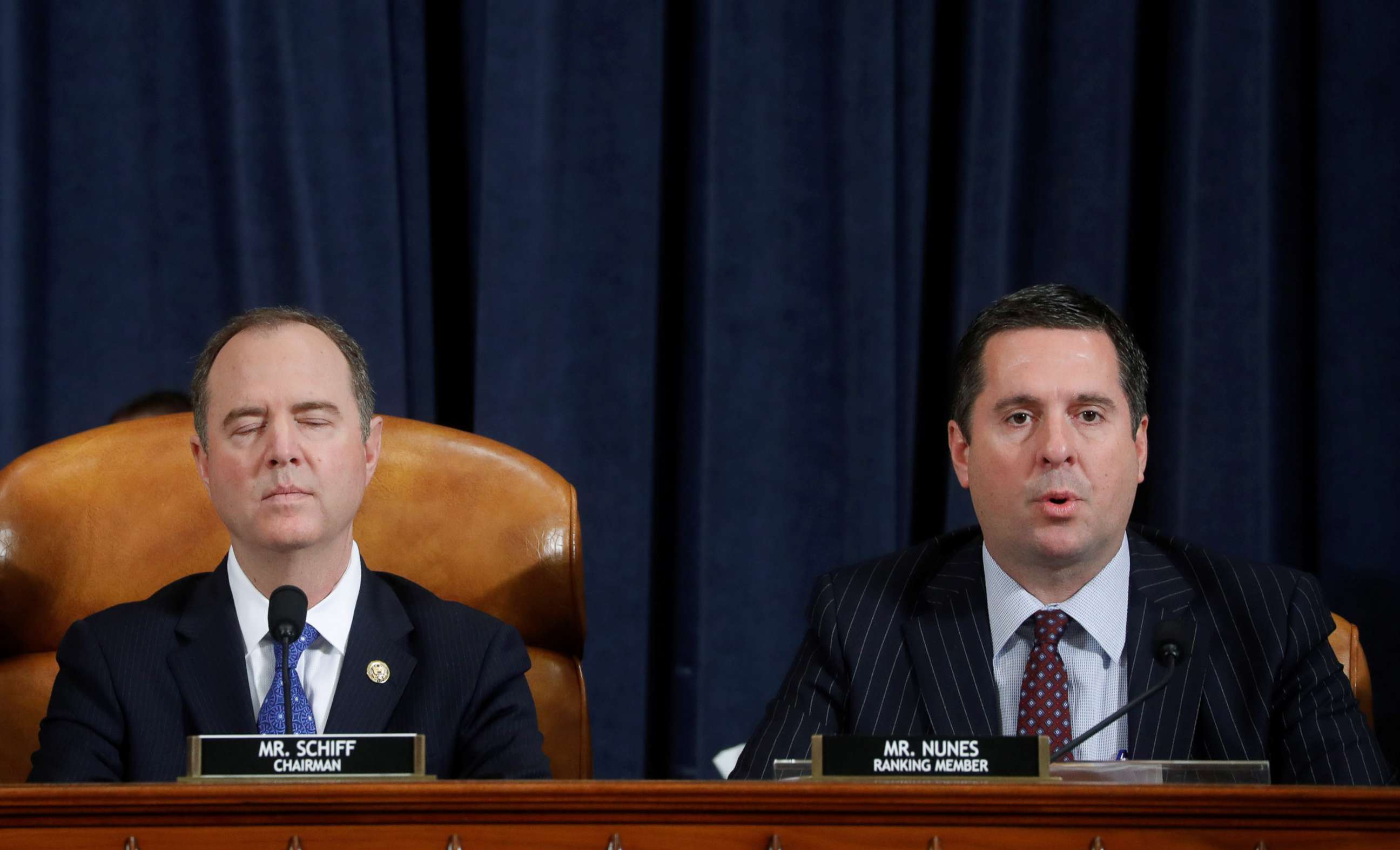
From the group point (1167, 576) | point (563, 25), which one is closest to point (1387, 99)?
point (1167, 576)

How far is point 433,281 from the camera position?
3.06 m

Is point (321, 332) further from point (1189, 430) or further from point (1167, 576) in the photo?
point (1189, 430)

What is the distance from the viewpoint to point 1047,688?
1.81 metres

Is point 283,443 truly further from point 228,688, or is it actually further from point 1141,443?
point 1141,443

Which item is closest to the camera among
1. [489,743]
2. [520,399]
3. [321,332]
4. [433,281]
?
[489,743]

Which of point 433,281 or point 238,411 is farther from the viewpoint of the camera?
point 433,281

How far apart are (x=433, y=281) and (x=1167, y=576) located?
66.8 inches

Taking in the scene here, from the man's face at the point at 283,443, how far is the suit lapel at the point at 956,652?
0.75 meters

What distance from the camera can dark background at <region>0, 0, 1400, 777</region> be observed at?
2.85 meters

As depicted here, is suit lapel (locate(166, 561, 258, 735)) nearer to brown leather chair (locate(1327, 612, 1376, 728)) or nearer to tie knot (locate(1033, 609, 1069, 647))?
tie knot (locate(1033, 609, 1069, 647))

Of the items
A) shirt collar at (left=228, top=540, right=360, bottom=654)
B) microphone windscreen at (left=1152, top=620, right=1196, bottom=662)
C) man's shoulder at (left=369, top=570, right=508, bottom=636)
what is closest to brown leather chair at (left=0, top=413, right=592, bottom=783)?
man's shoulder at (left=369, top=570, right=508, bottom=636)

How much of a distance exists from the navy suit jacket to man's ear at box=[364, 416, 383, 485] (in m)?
0.14

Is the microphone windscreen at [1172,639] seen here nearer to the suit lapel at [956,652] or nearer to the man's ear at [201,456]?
the suit lapel at [956,652]

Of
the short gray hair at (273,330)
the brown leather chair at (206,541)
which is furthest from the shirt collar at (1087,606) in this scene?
the short gray hair at (273,330)
